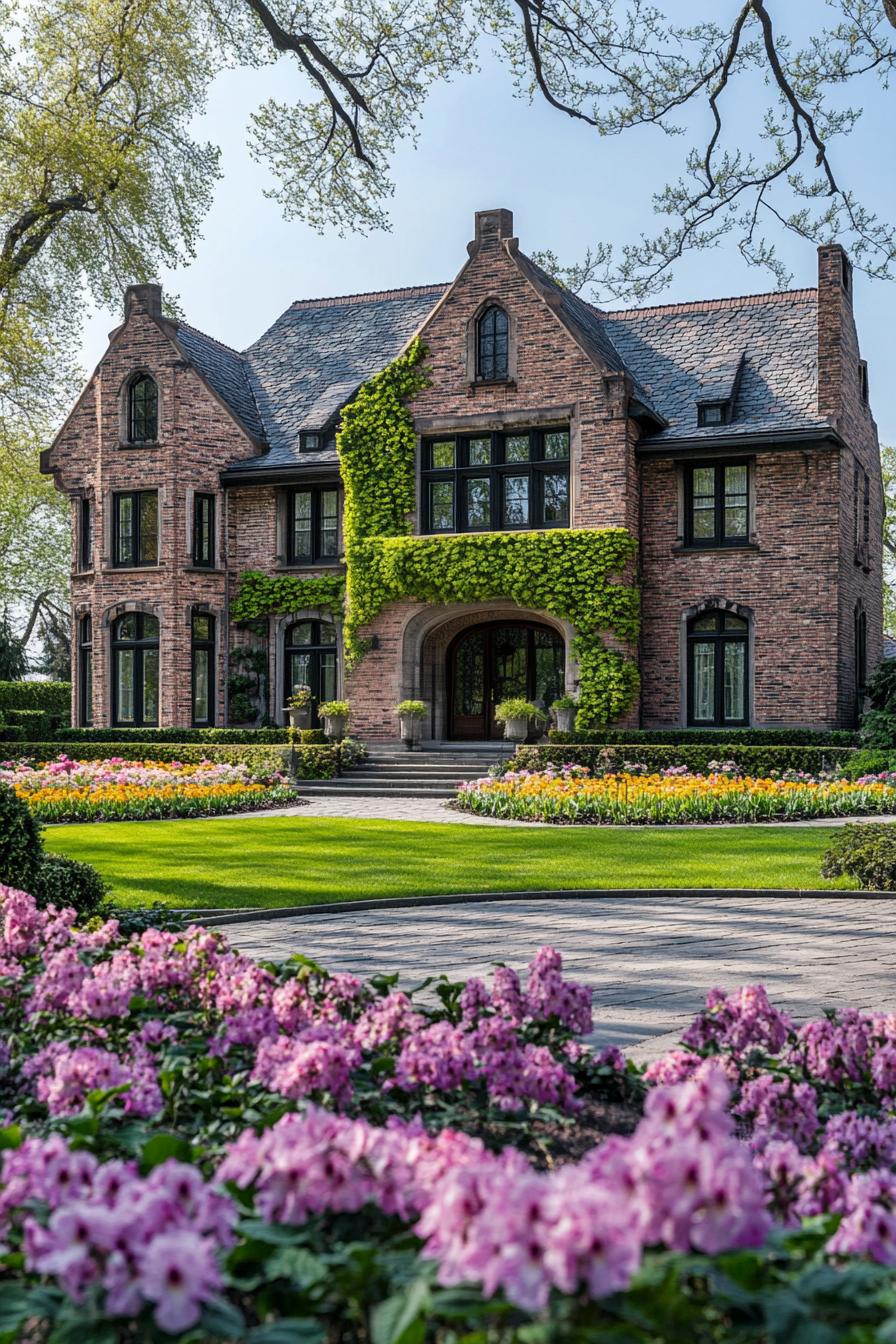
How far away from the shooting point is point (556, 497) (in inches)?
966

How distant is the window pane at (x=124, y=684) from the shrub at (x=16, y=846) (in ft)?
66.0

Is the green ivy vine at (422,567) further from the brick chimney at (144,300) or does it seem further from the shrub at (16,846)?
the shrub at (16,846)

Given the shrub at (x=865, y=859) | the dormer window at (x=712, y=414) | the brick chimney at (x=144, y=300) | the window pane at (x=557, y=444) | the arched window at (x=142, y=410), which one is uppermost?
the brick chimney at (x=144, y=300)

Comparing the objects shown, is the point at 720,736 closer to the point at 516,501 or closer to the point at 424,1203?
the point at 516,501

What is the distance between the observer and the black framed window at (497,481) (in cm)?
2452

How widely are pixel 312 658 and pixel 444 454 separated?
17.4 ft

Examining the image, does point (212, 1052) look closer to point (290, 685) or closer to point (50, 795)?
point (50, 795)

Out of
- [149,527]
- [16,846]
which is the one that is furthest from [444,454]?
[16,846]

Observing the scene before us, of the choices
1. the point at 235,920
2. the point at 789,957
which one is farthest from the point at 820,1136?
the point at 235,920

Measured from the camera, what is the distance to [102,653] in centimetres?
2745

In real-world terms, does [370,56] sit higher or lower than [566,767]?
higher

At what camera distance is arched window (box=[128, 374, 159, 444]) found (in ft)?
91.1

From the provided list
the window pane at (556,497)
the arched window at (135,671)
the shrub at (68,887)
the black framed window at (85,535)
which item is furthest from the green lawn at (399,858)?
the black framed window at (85,535)

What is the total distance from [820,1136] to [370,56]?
10.9 metres
